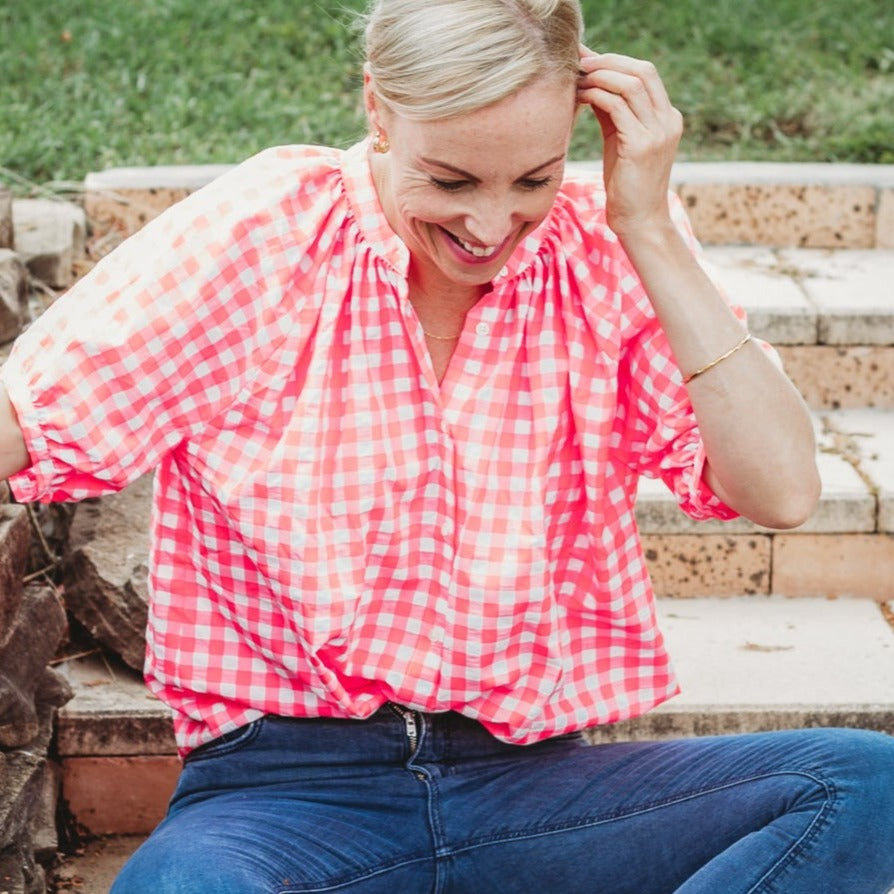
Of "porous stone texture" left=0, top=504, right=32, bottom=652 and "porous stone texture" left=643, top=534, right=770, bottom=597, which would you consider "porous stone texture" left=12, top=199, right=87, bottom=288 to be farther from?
"porous stone texture" left=643, top=534, right=770, bottom=597

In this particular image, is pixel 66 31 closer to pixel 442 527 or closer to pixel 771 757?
pixel 442 527

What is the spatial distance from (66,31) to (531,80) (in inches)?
157

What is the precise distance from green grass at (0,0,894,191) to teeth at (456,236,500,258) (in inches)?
105

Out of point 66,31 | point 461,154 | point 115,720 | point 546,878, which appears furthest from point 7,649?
point 66,31

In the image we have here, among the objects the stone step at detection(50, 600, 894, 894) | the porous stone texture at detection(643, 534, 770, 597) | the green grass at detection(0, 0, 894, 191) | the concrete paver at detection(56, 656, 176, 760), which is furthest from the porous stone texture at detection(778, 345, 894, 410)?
the concrete paver at detection(56, 656, 176, 760)

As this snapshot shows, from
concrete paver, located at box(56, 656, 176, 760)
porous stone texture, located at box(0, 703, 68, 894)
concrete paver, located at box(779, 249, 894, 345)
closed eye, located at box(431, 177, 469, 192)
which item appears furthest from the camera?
concrete paver, located at box(779, 249, 894, 345)

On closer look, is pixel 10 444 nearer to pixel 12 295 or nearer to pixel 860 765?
pixel 860 765

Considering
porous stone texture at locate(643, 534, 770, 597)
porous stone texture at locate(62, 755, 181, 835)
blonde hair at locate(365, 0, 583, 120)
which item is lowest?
porous stone texture at locate(62, 755, 181, 835)

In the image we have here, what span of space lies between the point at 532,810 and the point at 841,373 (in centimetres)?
215

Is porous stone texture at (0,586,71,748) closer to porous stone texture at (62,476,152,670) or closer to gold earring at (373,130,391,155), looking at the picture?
porous stone texture at (62,476,152,670)

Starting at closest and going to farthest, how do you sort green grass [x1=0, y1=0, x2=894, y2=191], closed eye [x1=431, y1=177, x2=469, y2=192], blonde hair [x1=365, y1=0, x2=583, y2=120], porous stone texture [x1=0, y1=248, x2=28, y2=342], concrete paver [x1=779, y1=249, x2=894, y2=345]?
blonde hair [x1=365, y1=0, x2=583, y2=120] < closed eye [x1=431, y1=177, x2=469, y2=192] < porous stone texture [x1=0, y1=248, x2=28, y2=342] < concrete paver [x1=779, y1=249, x2=894, y2=345] < green grass [x1=0, y1=0, x2=894, y2=191]

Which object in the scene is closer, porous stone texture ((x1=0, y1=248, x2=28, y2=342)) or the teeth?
the teeth

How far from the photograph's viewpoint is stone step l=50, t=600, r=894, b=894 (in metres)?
2.95

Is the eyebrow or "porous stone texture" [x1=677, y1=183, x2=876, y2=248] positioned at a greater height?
the eyebrow
